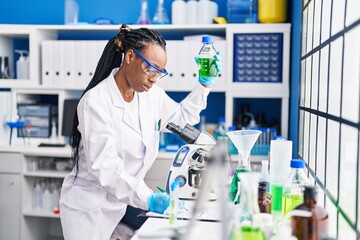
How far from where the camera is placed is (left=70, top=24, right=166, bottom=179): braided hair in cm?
202

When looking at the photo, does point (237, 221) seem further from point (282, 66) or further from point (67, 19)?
point (67, 19)

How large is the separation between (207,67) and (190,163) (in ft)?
1.75

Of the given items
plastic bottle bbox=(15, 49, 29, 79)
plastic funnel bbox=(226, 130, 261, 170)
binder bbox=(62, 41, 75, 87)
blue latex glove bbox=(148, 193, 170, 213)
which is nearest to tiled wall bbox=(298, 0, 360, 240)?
plastic funnel bbox=(226, 130, 261, 170)

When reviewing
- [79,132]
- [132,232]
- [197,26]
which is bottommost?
[132,232]

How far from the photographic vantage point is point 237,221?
3.92ft

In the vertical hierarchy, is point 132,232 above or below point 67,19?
below

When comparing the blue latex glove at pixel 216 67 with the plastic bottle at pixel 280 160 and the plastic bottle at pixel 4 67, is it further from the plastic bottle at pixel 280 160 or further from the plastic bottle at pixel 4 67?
the plastic bottle at pixel 4 67

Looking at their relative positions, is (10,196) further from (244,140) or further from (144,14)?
(244,140)

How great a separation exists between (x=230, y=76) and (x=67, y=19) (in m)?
1.38

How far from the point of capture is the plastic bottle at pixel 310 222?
123 cm

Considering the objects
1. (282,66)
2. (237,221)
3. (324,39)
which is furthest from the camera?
(282,66)

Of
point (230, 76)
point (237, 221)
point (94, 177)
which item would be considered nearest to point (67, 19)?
point (230, 76)

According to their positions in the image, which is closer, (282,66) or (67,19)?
(282,66)

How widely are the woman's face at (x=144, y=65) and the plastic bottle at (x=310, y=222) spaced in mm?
948
